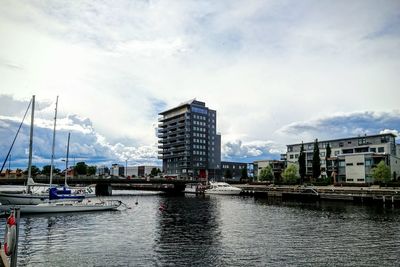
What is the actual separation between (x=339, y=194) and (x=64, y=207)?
8243cm

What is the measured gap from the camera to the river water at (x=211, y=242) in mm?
33281

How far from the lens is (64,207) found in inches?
2963

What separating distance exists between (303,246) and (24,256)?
29.3 meters

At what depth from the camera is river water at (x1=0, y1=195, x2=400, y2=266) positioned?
3328 cm

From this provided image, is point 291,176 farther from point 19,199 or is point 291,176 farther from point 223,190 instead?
point 19,199

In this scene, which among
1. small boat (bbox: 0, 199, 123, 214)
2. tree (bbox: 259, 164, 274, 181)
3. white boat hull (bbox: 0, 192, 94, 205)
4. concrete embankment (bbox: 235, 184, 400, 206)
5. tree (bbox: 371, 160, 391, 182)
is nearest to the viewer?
small boat (bbox: 0, 199, 123, 214)

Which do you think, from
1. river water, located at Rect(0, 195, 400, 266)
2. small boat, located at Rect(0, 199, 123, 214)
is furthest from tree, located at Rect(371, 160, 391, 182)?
small boat, located at Rect(0, 199, 123, 214)

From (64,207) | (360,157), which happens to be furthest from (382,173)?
(64,207)

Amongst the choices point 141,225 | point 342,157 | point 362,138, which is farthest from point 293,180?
point 141,225

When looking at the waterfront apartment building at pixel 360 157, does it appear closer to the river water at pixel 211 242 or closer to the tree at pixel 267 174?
the tree at pixel 267 174

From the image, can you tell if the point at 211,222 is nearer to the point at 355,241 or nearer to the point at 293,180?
the point at 355,241

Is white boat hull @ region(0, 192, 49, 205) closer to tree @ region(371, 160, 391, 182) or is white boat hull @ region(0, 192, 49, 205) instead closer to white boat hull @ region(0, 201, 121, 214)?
white boat hull @ region(0, 201, 121, 214)

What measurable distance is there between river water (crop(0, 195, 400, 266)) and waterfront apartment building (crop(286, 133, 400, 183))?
310ft

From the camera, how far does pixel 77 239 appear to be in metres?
44.0
